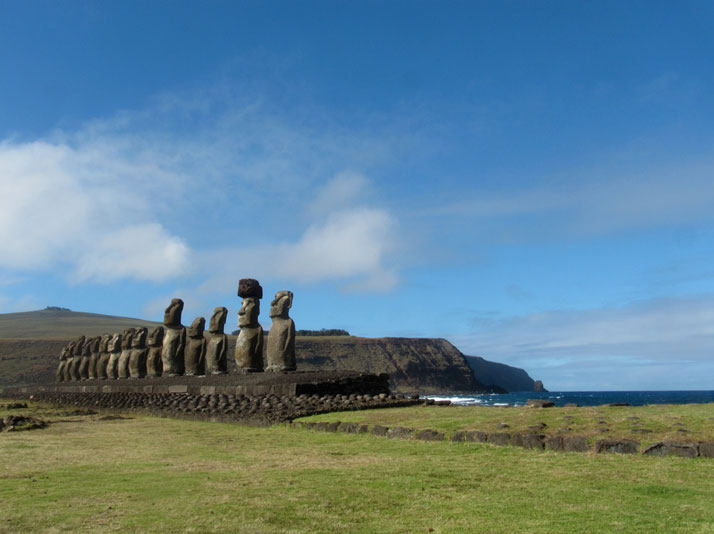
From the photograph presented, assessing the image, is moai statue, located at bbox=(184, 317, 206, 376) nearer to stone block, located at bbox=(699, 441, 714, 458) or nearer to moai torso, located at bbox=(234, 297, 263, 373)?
moai torso, located at bbox=(234, 297, 263, 373)

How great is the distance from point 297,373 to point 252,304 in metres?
4.03

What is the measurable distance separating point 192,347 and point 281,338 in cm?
663

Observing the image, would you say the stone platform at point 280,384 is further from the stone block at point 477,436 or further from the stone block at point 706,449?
the stone block at point 706,449

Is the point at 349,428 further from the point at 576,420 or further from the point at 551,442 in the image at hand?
the point at 551,442

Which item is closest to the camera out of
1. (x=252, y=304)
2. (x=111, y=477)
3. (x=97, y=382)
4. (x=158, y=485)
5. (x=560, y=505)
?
(x=560, y=505)

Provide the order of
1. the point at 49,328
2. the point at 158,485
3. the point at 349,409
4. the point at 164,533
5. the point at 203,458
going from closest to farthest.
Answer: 1. the point at 164,533
2. the point at 158,485
3. the point at 203,458
4. the point at 349,409
5. the point at 49,328

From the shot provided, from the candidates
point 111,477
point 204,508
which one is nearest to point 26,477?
point 111,477

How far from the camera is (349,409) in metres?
17.5

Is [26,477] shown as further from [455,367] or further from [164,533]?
[455,367]

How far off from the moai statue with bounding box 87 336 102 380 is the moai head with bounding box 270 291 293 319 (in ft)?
71.6

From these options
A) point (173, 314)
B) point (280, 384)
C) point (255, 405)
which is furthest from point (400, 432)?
point (173, 314)

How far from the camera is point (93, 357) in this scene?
4159cm

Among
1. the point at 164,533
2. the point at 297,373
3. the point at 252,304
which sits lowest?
the point at 164,533

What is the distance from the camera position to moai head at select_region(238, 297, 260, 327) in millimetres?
24766
